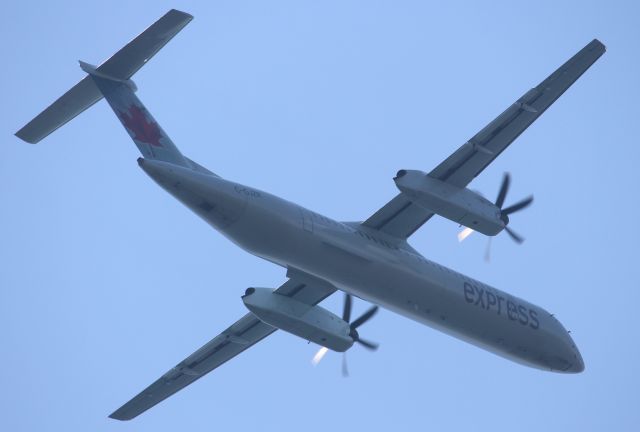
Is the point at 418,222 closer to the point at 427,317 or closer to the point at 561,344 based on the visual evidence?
the point at 427,317

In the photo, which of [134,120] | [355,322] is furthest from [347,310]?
[134,120]

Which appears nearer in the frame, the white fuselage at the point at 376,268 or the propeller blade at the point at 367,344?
the white fuselage at the point at 376,268

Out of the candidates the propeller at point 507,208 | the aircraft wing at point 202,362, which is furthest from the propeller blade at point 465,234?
the aircraft wing at point 202,362

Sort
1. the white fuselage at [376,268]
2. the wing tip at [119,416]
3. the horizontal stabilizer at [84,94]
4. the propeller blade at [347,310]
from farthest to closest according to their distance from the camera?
the wing tip at [119,416] → the propeller blade at [347,310] → the horizontal stabilizer at [84,94] → the white fuselage at [376,268]

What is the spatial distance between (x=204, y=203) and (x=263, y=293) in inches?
253

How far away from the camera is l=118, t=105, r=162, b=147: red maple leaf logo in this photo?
97.9 feet

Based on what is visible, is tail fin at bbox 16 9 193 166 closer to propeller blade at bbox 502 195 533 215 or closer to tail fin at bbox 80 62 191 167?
tail fin at bbox 80 62 191 167

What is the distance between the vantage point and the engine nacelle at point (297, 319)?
33.4 meters

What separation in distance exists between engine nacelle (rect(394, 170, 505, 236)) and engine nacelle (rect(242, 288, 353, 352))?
5.81 m

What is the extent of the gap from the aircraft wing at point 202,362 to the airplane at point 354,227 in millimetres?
2428

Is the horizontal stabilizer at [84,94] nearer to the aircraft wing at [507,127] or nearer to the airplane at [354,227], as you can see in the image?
the airplane at [354,227]

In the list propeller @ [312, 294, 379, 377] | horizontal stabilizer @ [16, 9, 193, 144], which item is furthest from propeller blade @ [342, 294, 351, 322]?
horizontal stabilizer @ [16, 9, 193, 144]

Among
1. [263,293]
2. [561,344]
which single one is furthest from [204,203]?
[561,344]

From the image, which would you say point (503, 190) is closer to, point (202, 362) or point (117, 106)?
point (117, 106)
